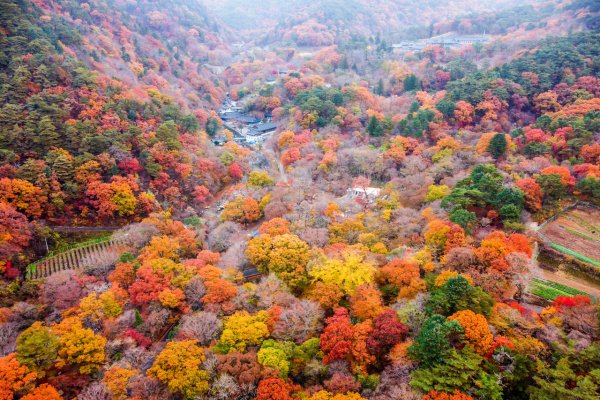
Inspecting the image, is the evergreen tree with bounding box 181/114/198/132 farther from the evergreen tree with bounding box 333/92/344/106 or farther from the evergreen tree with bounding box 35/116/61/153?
the evergreen tree with bounding box 333/92/344/106

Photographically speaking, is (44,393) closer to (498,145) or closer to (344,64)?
(498,145)

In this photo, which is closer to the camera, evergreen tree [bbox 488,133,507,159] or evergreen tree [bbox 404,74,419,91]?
evergreen tree [bbox 488,133,507,159]

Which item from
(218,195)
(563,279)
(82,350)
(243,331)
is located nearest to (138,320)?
(82,350)

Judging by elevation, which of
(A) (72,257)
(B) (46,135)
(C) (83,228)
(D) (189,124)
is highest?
(B) (46,135)

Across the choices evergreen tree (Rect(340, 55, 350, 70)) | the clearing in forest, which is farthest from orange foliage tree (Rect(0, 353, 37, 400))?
evergreen tree (Rect(340, 55, 350, 70))

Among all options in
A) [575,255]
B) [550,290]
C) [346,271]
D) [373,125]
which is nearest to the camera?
[550,290]

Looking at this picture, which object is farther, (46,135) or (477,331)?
(46,135)

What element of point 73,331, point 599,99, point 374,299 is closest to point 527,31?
point 599,99
